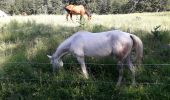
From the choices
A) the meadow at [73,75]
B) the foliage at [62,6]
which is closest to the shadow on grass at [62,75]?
the meadow at [73,75]

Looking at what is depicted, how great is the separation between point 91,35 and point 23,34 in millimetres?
3776

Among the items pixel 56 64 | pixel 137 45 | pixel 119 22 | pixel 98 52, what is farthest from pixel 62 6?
pixel 137 45

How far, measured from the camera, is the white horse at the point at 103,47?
26.3 ft

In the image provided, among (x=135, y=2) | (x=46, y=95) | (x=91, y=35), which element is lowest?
(x=135, y=2)

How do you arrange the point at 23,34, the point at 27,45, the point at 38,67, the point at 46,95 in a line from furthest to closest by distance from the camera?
1. the point at 23,34
2. the point at 27,45
3. the point at 38,67
4. the point at 46,95

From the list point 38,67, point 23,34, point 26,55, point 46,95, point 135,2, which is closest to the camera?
point 46,95

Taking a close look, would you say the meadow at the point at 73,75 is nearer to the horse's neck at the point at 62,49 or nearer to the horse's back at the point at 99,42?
the horse's neck at the point at 62,49

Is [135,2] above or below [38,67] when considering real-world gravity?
below

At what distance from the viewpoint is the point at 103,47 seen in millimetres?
8180

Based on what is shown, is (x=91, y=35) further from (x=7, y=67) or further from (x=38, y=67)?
(x=7, y=67)

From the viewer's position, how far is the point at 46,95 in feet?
25.6

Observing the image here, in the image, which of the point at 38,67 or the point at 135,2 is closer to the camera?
the point at 38,67

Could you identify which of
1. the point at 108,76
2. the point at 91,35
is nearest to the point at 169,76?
the point at 108,76

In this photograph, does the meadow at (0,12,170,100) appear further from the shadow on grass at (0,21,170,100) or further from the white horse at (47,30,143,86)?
the white horse at (47,30,143,86)
